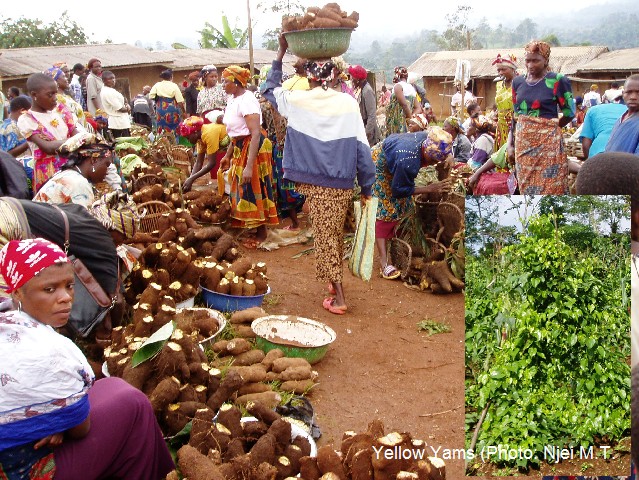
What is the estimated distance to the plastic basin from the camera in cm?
456

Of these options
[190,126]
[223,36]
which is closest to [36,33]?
[223,36]

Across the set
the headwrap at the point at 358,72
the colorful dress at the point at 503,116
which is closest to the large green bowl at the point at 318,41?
the colorful dress at the point at 503,116

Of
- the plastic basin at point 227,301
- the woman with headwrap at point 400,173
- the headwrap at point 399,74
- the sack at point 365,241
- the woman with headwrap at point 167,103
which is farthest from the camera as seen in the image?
the woman with headwrap at point 167,103

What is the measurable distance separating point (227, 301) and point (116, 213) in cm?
101

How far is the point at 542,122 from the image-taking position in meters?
4.91

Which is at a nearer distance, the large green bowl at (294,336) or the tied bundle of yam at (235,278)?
the large green bowl at (294,336)

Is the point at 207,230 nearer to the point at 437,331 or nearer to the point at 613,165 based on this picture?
the point at 437,331

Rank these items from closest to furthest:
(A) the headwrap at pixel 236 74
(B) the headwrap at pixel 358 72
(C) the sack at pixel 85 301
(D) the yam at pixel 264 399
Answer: (D) the yam at pixel 264 399
(C) the sack at pixel 85 301
(A) the headwrap at pixel 236 74
(B) the headwrap at pixel 358 72

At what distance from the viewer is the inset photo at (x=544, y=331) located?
5.24ft

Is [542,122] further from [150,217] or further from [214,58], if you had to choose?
[214,58]

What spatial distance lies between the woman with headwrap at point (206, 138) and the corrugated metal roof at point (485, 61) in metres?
14.3

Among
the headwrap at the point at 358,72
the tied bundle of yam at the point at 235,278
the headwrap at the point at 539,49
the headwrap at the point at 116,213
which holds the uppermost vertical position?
the headwrap at the point at 539,49

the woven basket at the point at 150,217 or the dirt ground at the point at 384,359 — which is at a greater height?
the woven basket at the point at 150,217

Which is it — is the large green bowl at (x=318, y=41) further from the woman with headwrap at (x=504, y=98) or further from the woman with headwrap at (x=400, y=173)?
the woman with headwrap at (x=504, y=98)
